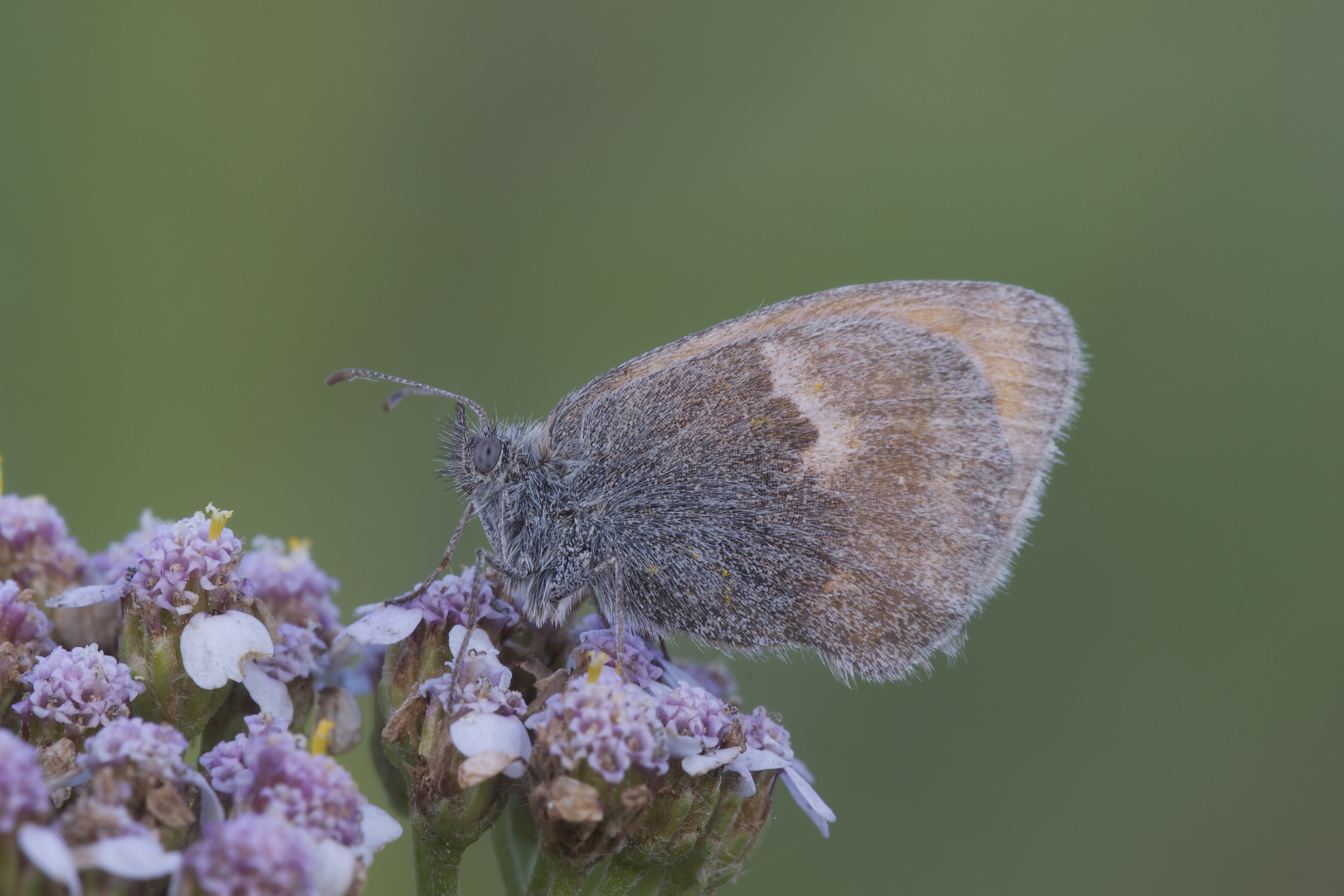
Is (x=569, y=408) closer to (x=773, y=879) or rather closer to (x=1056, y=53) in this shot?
(x=773, y=879)

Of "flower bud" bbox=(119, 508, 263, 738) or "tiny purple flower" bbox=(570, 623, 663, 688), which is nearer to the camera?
"flower bud" bbox=(119, 508, 263, 738)

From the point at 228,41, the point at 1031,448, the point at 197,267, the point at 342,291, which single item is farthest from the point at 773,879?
the point at 228,41

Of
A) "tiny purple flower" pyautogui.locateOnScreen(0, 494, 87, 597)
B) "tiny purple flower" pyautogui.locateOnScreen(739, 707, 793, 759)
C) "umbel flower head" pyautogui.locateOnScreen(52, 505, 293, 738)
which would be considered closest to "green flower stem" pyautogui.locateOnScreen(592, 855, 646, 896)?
"tiny purple flower" pyautogui.locateOnScreen(739, 707, 793, 759)

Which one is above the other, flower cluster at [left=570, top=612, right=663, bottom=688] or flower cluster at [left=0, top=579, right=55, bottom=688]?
flower cluster at [left=0, top=579, right=55, bottom=688]

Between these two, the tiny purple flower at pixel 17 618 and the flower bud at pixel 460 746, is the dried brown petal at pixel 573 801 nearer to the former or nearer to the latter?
the flower bud at pixel 460 746

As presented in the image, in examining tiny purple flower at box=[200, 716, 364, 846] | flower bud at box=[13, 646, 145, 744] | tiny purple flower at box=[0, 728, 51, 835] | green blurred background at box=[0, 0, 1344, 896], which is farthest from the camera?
green blurred background at box=[0, 0, 1344, 896]

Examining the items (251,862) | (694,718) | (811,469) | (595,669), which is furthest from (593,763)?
(811,469)

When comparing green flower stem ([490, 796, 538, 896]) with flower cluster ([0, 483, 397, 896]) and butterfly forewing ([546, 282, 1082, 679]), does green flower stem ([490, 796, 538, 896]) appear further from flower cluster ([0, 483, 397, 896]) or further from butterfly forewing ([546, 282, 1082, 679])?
butterfly forewing ([546, 282, 1082, 679])
